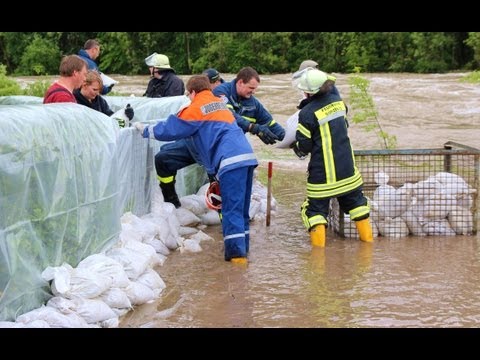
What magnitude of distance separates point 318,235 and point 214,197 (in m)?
1.07

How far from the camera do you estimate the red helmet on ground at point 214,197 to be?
736 centimetres

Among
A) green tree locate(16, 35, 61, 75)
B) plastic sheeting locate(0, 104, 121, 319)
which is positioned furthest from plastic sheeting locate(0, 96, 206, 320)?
green tree locate(16, 35, 61, 75)

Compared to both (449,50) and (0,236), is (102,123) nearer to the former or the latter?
(0,236)

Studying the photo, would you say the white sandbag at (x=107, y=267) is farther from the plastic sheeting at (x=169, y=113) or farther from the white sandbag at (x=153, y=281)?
the plastic sheeting at (x=169, y=113)

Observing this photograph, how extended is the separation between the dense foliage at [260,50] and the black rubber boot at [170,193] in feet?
100

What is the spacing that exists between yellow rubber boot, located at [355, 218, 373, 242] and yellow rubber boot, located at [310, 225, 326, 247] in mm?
390

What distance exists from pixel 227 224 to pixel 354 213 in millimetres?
1400

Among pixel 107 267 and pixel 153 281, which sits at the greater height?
pixel 107 267

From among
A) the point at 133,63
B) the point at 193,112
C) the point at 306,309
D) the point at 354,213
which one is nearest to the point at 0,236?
the point at 306,309

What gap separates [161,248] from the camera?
706 centimetres

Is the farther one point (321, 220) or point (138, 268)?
point (321, 220)

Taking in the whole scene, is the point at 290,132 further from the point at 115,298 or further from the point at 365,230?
the point at 115,298

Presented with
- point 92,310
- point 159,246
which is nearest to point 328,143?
point 159,246

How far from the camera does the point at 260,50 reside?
41.6 meters
